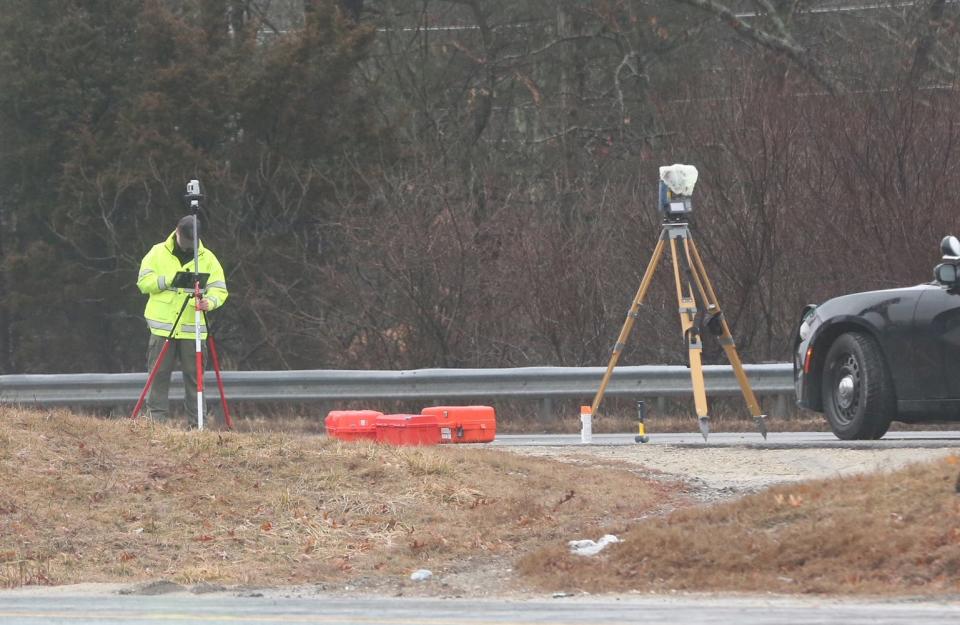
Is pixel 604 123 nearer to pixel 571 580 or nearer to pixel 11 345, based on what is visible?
pixel 11 345

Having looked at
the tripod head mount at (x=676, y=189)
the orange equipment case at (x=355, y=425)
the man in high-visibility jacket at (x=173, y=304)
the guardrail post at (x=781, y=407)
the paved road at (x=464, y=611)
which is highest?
the tripod head mount at (x=676, y=189)

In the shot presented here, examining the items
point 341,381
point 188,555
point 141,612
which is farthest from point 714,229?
point 141,612

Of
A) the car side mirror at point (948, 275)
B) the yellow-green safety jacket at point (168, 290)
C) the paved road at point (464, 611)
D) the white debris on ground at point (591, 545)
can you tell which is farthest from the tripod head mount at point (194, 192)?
the paved road at point (464, 611)

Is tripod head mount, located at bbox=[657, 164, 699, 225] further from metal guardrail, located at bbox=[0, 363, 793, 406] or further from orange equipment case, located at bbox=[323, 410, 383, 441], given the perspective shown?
metal guardrail, located at bbox=[0, 363, 793, 406]

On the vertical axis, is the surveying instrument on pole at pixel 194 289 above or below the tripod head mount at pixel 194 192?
below

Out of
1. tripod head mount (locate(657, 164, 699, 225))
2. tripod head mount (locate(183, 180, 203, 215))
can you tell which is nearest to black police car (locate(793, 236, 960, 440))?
tripod head mount (locate(657, 164, 699, 225))

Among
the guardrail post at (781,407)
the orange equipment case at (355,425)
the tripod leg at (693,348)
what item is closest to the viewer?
the tripod leg at (693,348)

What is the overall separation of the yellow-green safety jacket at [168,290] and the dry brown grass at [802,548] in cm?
688

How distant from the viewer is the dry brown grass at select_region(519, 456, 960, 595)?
7039 mm

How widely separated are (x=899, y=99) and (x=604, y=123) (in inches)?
362

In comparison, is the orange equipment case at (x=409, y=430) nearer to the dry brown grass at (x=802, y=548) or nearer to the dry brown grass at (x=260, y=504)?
the dry brown grass at (x=260, y=504)

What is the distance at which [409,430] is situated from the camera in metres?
13.0

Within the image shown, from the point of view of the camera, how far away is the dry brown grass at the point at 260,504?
27.2 ft

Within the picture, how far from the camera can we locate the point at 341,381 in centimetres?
1717
